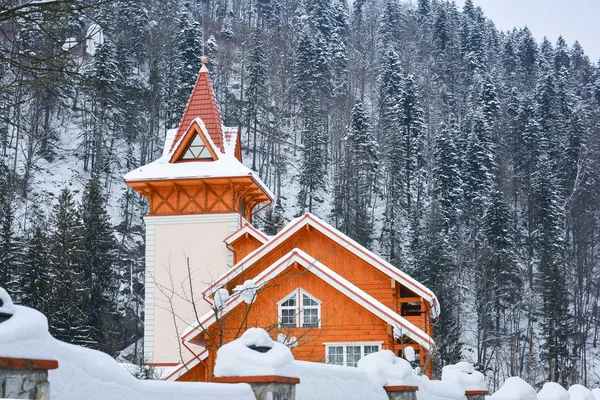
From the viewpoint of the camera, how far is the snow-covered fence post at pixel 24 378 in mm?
3951

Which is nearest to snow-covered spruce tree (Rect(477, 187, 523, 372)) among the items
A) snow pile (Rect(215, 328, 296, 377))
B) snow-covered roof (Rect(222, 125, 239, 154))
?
snow-covered roof (Rect(222, 125, 239, 154))

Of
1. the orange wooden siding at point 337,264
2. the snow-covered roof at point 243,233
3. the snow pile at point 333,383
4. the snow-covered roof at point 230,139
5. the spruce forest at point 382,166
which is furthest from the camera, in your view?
the spruce forest at point 382,166

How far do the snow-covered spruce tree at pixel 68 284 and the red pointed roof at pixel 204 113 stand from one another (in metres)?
14.6

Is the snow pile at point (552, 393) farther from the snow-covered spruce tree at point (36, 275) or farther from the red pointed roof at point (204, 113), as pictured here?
the snow-covered spruce tree at point (36, 275)

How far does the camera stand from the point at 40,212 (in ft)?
184

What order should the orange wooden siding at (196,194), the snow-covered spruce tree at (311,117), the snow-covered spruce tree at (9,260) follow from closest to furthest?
1. the orange wooden siding at (196,194)
2. the snow-covered spruce tree at (9,260)
3. the snow-covered spruce tree at (311,117)

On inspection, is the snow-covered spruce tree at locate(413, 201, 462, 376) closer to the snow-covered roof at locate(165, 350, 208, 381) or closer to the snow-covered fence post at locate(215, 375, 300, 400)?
the snow-covered roof at locate(165, 350, 208, 381)

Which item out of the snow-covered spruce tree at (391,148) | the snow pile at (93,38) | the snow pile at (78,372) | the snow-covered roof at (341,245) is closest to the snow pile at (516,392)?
the snow-covered roof at (341,245)

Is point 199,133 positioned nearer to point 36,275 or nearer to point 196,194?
point 196,194

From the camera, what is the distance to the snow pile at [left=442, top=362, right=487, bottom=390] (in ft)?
39.5

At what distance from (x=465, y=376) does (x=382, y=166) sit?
63904mm

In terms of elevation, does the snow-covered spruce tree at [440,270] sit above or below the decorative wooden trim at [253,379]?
above

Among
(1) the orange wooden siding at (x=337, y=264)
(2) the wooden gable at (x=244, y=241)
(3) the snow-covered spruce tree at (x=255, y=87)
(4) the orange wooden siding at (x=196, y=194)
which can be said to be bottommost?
(1) the orange wooden siding at (x=337, y=264)

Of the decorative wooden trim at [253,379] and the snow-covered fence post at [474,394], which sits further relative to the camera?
the snow-covered fence post at [474,394]
